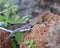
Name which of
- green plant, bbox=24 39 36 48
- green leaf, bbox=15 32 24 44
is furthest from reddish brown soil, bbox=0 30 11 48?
green plant, bbox=24 39 36 48

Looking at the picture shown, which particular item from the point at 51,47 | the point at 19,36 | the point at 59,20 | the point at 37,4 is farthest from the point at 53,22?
the point at 37,4

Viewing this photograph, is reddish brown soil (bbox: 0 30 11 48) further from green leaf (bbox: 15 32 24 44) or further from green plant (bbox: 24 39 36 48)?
green plant (bbox: 24 39 36 48)

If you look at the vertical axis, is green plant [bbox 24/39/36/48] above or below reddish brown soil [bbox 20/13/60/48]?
below

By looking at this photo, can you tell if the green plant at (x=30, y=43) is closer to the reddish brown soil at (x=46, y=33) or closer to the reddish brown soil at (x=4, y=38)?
the reddish brown soil at (x=46, y=33)

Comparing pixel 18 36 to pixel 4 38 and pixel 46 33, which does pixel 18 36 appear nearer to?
pixel 4 38

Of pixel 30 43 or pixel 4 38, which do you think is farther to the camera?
pixel 4 38

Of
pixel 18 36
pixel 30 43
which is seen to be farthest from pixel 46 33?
pixel 18 36

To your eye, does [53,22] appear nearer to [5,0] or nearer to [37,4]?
[5,0]

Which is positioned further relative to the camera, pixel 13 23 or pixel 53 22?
pixel 13 23
